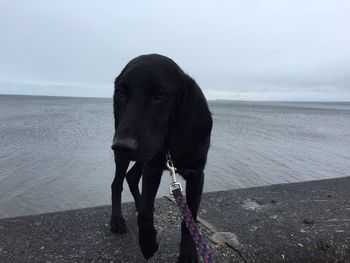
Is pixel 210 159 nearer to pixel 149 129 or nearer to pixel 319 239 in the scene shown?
pixel 319 239

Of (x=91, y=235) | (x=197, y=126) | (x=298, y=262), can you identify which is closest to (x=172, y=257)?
(x=91, y=235)

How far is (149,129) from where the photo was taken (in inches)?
86.7

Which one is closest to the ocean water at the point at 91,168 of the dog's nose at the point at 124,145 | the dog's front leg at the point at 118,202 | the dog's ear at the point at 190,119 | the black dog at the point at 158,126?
the dog's front leg at the point at 118,202

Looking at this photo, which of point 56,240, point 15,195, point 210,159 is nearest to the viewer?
point 56,240

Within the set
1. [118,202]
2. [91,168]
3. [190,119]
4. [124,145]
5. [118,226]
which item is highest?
[190,119]

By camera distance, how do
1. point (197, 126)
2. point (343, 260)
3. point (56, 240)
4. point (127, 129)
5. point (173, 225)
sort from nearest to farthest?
1. point (127, 129)
2. point (197, 126)
3. point (343, 260)
4. point (56, 240)
5. point (173, 225)

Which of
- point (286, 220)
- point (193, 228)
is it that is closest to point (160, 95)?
point (193, 228)

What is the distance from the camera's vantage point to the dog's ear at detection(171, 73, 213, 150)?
254 cm

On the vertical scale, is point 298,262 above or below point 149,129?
below

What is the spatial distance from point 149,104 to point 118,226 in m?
2.09

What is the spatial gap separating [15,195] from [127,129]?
7630 millimetres

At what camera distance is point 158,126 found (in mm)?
2299

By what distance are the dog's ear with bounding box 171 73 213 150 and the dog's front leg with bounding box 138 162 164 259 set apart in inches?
16.7

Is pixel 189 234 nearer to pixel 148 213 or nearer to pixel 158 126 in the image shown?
pixel 148 213
